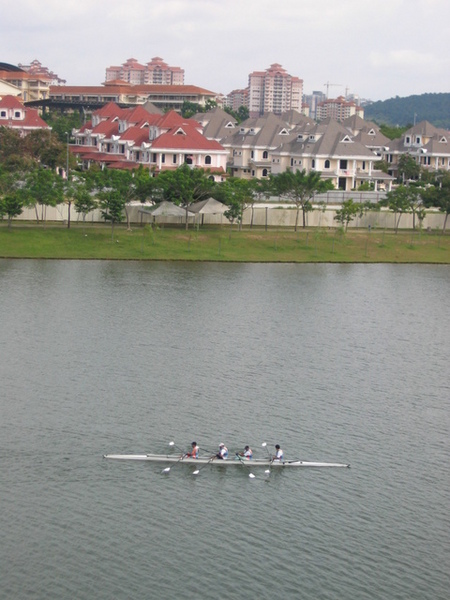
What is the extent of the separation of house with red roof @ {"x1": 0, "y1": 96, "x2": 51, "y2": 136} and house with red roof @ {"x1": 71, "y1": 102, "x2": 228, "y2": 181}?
21.5 ft

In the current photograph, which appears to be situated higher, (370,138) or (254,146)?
(370,138)

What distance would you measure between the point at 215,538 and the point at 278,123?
109 metres

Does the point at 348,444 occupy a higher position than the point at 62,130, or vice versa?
the point at 62,130

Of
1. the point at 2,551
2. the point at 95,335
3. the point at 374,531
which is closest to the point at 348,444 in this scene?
the point at 374,531

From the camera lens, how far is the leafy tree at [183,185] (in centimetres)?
8150

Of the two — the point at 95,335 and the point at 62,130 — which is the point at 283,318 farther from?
the point at 62,130

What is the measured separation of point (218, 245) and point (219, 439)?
4349 centimetres

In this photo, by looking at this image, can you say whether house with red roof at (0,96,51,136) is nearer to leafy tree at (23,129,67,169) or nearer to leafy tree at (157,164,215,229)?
leafy tree at (23,129,67,169)

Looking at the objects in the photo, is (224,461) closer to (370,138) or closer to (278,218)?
(278,218)

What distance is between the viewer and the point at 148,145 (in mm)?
108250

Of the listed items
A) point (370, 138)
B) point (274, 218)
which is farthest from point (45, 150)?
point (370, 138)

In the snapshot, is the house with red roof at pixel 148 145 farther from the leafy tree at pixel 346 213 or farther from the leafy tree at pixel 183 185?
the leafy tree at pixel 346 213

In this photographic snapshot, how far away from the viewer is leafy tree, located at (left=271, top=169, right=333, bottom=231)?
87.4 metres

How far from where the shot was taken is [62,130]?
468 feet
